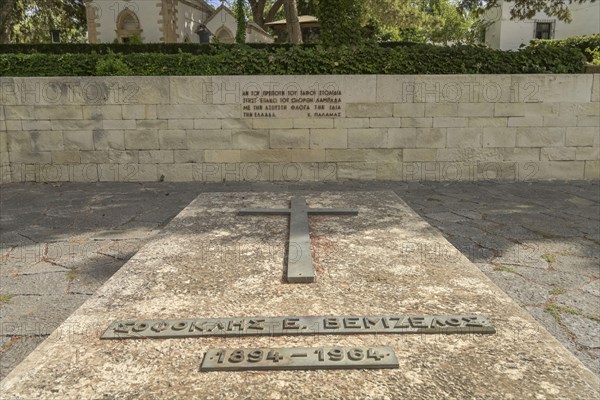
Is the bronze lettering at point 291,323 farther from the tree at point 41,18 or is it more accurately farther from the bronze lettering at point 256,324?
the tree at point 41,18

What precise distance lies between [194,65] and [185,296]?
6112mm

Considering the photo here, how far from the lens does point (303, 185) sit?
719 centimetres

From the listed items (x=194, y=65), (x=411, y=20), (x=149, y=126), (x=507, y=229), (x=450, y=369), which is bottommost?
(x=507, y=229)

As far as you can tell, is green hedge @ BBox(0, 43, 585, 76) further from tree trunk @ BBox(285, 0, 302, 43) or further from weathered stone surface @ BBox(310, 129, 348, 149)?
tree trunk @ BBox(285, 0, 302, 43)

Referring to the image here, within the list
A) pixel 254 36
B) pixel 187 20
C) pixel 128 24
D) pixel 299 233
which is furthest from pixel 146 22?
pixel 299 233

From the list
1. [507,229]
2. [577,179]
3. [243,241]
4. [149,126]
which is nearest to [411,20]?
[577,179]

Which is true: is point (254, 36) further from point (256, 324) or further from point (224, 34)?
point (256, 324)

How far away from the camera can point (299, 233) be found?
2400 mm

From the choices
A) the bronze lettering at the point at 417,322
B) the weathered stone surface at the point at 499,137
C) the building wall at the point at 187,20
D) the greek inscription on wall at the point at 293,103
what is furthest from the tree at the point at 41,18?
the bronze lettering at the point at 417,322

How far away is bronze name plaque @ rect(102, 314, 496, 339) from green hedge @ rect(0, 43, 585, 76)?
6231 mm

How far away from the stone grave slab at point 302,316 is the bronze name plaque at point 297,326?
0.02m

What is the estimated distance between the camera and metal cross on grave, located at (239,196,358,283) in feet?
6.07

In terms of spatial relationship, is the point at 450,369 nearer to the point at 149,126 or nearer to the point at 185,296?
the point at 185,296

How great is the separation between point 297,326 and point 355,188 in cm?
556
